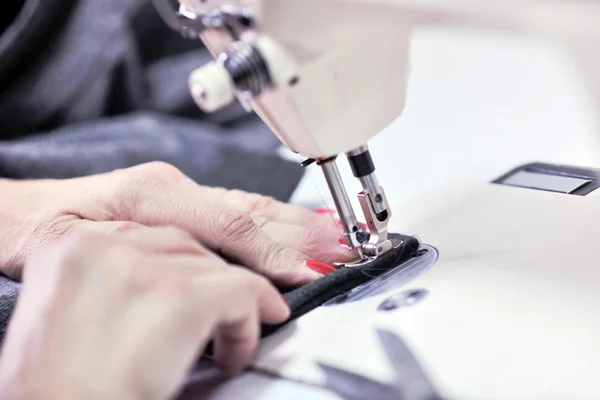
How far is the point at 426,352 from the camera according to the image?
52 centimetres

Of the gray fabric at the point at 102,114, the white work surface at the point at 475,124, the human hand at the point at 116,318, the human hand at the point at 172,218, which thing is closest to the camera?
the human hand at the point at 116,318

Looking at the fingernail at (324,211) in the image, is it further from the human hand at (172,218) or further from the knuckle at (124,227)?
the knuckle at (124,227)

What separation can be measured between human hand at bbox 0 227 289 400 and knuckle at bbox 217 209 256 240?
0.45 ft

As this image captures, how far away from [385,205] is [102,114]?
0.75 m

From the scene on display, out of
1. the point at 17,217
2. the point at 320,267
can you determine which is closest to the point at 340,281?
the point at 320,267

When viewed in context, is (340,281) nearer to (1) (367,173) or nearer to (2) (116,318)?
(1) (367,173)

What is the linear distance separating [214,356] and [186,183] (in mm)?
286

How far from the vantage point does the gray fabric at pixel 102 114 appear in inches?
42.1

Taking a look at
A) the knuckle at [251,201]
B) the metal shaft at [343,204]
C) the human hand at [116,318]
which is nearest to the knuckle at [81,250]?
the human hand at [116,318]

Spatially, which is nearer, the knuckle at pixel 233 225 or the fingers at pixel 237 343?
the fingers at pixel 237 343

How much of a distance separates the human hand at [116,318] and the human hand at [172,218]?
0.45ft

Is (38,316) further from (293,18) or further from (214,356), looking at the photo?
(293,18)

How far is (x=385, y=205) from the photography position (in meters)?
0.67

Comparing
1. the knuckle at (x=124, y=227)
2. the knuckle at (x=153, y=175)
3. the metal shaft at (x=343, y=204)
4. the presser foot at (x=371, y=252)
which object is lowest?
the presser foot at (x=371, y=252)
